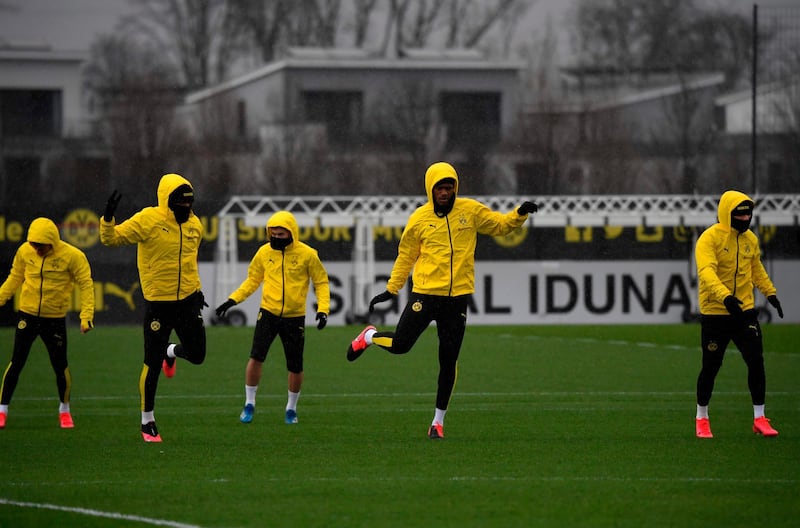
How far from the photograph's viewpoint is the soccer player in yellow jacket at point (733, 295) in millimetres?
13219

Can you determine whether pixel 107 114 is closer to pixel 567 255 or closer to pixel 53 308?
pixel 567 255

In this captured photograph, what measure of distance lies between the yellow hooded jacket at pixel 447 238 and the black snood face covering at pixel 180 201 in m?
1.92

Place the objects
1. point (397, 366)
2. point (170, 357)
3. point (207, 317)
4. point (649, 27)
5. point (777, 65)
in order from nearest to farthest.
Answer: point (170, 357) → point (397, 366) → point (207, 317) → point (777, 65) → point (649, 27)

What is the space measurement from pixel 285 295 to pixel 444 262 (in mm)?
2135

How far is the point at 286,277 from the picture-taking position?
14.9m

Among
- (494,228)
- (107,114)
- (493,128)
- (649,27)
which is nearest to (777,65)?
(493,128)

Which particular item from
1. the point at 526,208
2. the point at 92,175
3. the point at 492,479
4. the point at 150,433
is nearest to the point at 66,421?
the point at 150,433

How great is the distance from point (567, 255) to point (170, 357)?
2830 centimetres

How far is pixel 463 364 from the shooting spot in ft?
79.1

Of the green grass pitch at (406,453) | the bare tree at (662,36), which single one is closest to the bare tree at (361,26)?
the bare tree at (662,36)

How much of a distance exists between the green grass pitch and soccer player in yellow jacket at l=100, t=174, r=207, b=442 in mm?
788

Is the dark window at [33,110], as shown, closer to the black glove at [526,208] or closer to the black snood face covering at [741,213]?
the black glove at [526,208]

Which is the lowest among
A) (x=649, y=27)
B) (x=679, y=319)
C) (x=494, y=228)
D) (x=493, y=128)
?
(x=679, y=319)

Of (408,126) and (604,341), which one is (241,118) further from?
(604,341)
